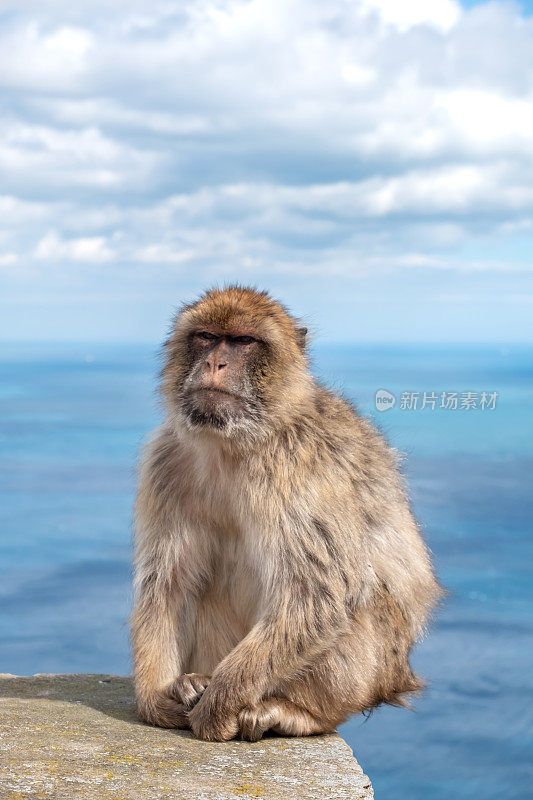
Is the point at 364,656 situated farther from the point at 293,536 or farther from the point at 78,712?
the point at 78,712

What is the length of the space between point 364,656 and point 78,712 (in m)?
1.46

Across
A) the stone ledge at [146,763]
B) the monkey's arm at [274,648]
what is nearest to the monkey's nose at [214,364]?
the monkey's arm at [274,648]

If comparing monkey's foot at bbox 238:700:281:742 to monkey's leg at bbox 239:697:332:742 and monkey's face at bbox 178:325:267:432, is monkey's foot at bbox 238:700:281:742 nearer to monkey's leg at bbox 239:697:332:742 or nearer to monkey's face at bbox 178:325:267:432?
monkey's leg at bbox 239:697:332:742

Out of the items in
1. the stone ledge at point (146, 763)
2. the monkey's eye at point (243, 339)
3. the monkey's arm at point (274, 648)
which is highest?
the monkey's eye at point (243, 339)

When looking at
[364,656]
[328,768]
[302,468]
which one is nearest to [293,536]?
[302,468]

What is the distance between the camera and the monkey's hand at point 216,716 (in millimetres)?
4340

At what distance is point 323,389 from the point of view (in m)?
5.09

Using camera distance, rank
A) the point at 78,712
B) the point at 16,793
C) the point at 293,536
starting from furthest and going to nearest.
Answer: the point at 78,712 → the point at 293,536 → the point at 16,793

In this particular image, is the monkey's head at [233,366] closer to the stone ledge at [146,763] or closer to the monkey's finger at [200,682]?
the monkey's finger at [200,682]

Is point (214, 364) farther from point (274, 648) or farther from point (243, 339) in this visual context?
point (274, 648)

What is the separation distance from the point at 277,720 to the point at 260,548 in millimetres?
780

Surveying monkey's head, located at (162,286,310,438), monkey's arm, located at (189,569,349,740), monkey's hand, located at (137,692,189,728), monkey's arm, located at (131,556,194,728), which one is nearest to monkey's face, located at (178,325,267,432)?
monkey's head, located at (162,286,310,438)

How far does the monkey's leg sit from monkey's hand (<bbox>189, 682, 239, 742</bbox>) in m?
0.05

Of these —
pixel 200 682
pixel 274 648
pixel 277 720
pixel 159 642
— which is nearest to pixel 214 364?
pixel 274 648
